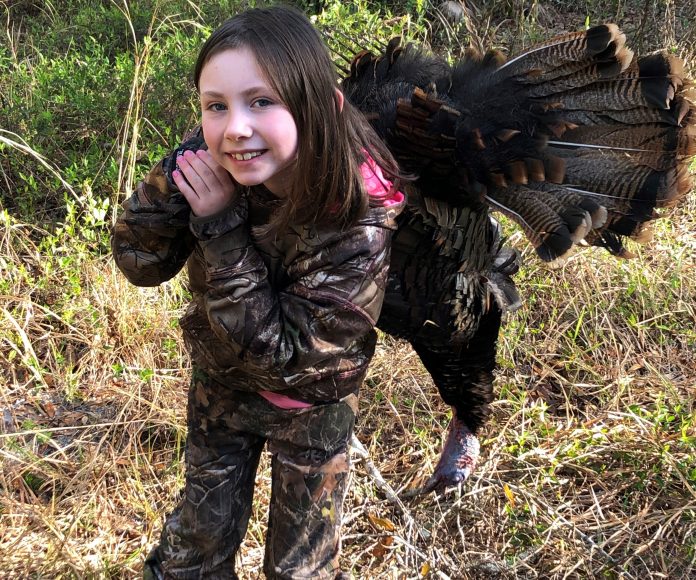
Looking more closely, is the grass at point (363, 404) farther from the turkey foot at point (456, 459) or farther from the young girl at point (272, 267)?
the young girl at point (272, 267)

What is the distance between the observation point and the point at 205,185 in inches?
63.2

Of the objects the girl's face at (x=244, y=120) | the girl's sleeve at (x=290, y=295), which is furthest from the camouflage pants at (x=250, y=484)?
the girl's face at (x=244, y=120)

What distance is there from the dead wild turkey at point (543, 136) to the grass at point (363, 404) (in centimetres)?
127

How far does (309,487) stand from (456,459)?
3.72 feet

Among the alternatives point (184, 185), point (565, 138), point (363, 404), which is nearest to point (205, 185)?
point (184, 185)

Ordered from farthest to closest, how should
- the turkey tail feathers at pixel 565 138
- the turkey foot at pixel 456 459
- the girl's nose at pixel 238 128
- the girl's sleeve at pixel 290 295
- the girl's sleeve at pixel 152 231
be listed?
1. the turkey foot at pixel 456 459
2. the turkey tail feathers at pixel 565 138
3. the girl's sleeve at pixel 152 231
4. the girl's sleeve at pixel 290 295
5. the girl's nose at pixel 238 128

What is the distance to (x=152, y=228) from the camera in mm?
1717

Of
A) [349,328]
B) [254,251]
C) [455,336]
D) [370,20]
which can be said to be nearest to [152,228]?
[254,251]

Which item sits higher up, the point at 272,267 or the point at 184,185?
the point at 184,185

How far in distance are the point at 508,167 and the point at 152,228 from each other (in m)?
0.94

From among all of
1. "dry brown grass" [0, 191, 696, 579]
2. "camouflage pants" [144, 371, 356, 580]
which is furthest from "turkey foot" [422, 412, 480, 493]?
"camouflage pants" [144, 371, 356, 580]

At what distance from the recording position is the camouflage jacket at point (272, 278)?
1.59m

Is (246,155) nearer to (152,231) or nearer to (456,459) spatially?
(152,231)

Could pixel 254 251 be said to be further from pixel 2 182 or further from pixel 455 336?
pixel 2 182
